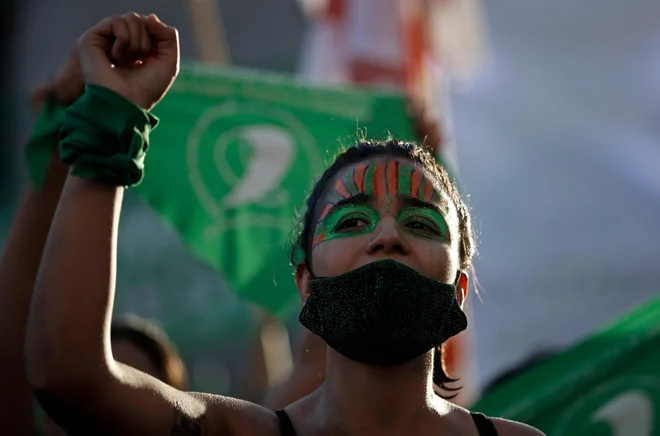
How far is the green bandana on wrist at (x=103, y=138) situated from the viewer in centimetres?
157

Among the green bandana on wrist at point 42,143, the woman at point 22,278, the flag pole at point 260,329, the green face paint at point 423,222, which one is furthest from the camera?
the flag pole at point 260,329

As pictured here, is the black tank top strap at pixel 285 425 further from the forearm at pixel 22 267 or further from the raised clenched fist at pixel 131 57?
the forearm at pixel 22 267

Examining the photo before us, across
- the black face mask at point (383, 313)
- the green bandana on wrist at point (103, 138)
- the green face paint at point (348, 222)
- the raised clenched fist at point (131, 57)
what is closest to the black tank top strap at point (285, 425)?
the black face mask at point (383, 313)

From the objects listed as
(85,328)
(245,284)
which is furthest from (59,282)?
(245,284)

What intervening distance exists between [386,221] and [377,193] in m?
0.09

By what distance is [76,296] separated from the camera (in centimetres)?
147

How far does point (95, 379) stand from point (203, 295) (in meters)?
14.6

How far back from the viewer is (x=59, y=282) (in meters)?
1.48

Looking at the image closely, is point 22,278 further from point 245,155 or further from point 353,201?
point 245,155

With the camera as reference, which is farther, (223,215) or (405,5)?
(405,5)

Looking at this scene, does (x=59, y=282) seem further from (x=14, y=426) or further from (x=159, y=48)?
(x=14, y=426)

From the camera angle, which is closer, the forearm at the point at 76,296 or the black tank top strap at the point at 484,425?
the forearm at the point at 76,296

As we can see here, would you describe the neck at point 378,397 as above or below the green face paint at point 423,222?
below

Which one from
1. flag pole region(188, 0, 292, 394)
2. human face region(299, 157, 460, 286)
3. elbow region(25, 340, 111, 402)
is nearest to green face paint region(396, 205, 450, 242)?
human face region(299, 157, 460, 286)
